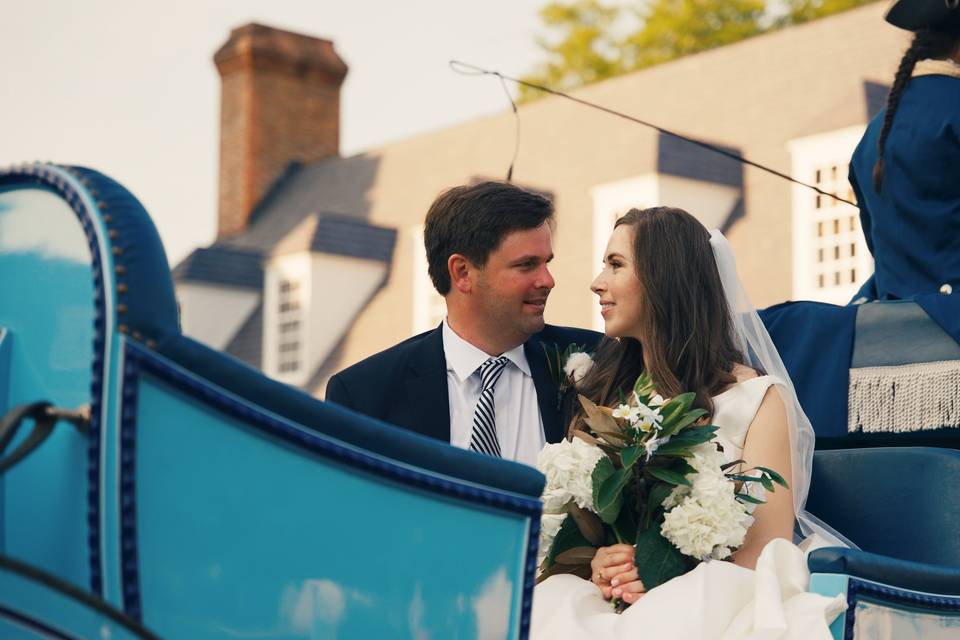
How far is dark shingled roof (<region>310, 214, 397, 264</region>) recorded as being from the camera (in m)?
20.0

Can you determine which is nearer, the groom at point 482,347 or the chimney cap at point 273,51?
the groom at point 482,347

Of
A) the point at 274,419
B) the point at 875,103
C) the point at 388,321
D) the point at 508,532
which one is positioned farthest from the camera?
the point at 388,321

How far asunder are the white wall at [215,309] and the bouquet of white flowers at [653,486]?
59.5ft

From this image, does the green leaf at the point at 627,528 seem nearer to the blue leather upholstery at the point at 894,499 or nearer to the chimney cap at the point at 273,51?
the blue leather upholstery at the point at 894,499

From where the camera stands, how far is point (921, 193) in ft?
12.8

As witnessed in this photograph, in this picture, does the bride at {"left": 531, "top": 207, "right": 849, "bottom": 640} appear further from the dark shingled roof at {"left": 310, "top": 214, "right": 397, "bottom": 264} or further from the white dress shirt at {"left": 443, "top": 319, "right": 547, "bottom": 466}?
the dark shingled roof at {"left": 310, "top": 214, "right": 397, "bottom": 264}

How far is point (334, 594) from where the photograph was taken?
6.84 ft

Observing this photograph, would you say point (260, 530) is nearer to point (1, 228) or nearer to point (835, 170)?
point (1, 228)

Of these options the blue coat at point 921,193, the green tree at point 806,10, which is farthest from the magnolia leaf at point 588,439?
the green tree at point 806,10

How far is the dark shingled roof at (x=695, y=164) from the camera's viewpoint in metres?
15.7

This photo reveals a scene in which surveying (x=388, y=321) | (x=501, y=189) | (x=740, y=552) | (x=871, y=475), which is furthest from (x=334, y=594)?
(x=388, y=321)

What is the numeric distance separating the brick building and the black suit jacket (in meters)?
9.04

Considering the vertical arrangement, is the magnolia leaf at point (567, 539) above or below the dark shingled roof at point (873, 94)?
below

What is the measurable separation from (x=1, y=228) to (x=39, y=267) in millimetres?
107
